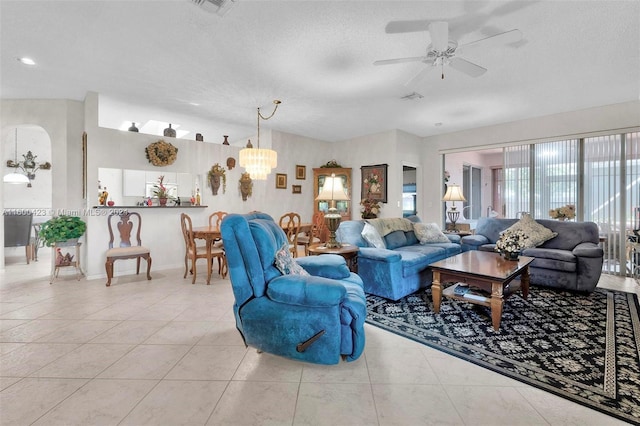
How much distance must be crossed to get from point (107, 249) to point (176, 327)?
2675 mm

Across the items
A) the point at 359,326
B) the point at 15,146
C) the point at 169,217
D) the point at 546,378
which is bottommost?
the point at 546,378

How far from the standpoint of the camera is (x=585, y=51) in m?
2.96

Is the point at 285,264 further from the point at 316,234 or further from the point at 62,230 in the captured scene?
the point at 62,230

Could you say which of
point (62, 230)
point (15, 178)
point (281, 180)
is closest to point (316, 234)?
point (281, 180)

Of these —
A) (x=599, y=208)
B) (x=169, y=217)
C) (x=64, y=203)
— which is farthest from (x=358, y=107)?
(x=64, y=203)

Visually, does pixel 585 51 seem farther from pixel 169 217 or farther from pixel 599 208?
pixel 169 217

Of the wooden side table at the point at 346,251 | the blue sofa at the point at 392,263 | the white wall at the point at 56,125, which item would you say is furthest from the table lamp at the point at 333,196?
the white wall at the point at 56,125

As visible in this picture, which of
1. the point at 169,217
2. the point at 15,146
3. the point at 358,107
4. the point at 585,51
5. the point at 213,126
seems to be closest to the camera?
the point at 585,51

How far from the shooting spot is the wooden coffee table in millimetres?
2547

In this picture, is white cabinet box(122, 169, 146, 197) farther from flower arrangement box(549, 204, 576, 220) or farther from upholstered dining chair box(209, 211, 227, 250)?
flower arrangement box(549, 204, 576, 220)

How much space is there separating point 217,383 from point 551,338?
8.57 feet

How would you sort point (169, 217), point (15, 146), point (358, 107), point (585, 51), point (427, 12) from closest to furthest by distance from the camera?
point (427, 12) → point (585, 51) → point (358, 107) → point (169, 217) → point (15, 146)

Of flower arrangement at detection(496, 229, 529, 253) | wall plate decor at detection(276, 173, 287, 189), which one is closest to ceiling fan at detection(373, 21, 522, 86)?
flower arrangement at detection(496, 229, 529, 253)

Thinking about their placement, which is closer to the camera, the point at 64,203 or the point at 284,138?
the point at 64,203
